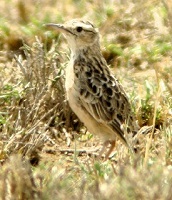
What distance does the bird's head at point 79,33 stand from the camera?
835 centimetres

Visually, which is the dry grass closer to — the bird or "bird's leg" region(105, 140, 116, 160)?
"bird's leg" region(105, 140, 116, 160)

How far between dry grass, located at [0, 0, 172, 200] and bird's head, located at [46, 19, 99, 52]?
305 mm

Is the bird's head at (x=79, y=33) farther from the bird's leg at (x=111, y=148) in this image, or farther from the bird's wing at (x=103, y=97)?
the bird's leg at (x=111, y=148)

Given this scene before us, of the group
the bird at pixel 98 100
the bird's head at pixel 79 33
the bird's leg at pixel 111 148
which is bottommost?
the bird's leg at pixel 111 148

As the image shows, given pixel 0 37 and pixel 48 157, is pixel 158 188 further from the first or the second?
pixel 0 37

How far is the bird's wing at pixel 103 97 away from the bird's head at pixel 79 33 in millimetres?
334

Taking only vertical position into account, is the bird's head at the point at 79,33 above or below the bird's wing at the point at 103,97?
above

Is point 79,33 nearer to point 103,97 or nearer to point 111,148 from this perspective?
point 103,97

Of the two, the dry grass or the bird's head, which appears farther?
the bird's head

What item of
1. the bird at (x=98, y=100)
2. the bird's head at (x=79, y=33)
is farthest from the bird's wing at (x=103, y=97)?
the bird's head at (x=79, y=33)

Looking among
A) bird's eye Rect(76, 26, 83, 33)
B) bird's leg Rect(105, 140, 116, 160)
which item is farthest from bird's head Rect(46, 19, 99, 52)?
bird's leg Rect(105, 140, 116, 160)

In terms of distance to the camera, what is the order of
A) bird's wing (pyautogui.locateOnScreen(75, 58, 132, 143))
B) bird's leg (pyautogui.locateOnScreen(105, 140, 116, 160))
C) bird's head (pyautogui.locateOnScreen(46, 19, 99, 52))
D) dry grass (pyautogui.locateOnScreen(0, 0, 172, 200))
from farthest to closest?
bird's head (pyautogui.locateOnScreen(46, 19, 99, 52)) < bird's leg (pyautogui.locateOnScreen(105, 140, 116, 160)) < bird's wing (pyautogui.locateOnScreen(75, 58, 132, 143)) < dry grass (pyautogui.locateOnScreen(0, 0, 172, 200))

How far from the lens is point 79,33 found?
8.37 meters

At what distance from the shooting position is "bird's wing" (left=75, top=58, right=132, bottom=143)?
25.9 feet
